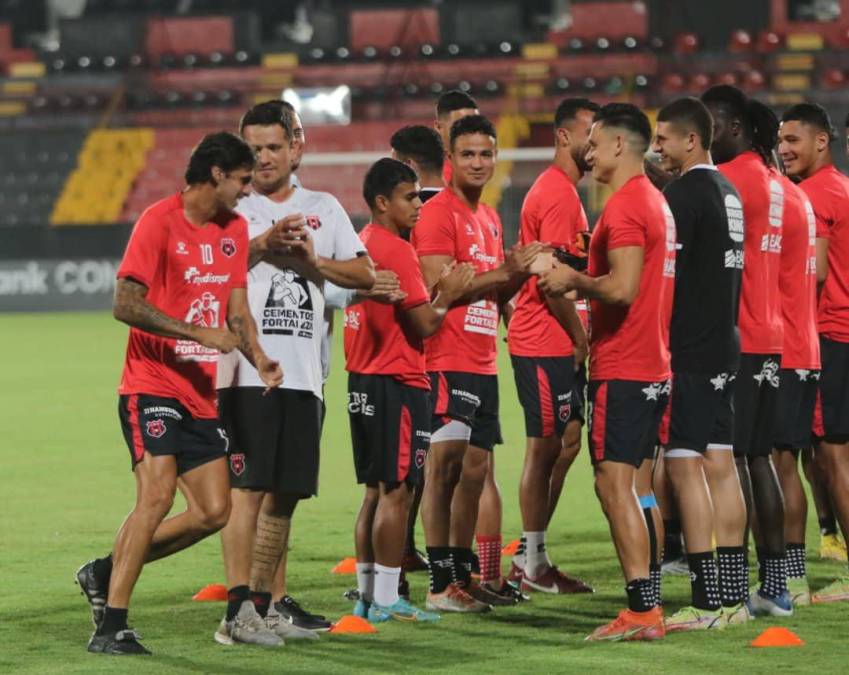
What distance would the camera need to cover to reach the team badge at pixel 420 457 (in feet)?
24.2

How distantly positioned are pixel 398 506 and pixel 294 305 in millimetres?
997

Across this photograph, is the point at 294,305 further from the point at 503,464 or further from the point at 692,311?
the point at 503,464

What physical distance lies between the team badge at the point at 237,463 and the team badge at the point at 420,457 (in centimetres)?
82

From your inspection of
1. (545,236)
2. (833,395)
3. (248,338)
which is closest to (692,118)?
(545,236)

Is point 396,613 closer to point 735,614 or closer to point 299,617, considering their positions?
point 299,617

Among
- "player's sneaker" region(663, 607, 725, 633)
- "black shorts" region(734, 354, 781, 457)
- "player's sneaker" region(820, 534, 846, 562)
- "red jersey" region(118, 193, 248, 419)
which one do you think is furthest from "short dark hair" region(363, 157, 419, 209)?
"player's sneaker" region(820, 534, 846, 562)

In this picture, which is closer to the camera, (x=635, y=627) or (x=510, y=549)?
(x=635, y=627)

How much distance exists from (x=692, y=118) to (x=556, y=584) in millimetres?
2401

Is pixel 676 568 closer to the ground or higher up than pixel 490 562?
closer to the ground

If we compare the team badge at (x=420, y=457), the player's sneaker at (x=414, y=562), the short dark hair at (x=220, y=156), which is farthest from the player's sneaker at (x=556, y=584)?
the short dark hair at (x=220, y=156)

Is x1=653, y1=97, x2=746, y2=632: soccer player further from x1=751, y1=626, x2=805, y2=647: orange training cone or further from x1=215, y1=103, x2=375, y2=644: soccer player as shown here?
x1=215, y1=103, x2=375, y2=644: soccer player

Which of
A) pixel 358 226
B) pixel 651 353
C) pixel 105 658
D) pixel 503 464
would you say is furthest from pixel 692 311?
pixel 358 226

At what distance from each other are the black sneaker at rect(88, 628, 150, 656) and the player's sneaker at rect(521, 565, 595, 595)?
227cm

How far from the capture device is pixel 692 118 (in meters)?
7.25
